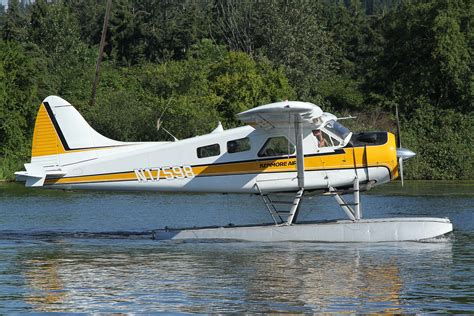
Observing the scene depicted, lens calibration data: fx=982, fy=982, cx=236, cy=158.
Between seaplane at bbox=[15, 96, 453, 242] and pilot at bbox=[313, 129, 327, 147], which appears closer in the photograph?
seaplane at bbox=[15, 96, 453, 242]

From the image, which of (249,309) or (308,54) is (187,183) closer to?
(249,309)

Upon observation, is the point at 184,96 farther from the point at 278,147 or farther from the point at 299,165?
the point at 299,165

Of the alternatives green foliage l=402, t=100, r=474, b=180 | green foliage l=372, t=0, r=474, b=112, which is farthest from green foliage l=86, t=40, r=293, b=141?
green foliage l=402, t=100, r=474, b=180

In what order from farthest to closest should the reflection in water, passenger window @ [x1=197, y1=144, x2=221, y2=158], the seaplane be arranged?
passenger window @ [x1=197, y1=144, x2=221, y2=158]
the seaplane
the reflection in water

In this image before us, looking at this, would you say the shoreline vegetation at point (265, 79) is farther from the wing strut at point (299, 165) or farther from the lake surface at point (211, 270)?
the wing strut at point (299, 165)

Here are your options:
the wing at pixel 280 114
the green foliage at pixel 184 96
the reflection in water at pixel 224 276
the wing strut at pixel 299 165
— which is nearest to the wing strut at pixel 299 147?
the wing strut at pixel 299 165

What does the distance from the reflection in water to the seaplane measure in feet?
1.12

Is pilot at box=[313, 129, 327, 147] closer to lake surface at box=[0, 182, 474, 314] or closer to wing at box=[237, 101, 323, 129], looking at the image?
wing at box=[237, 101, 323, 129]

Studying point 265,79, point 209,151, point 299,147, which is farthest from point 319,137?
point 265,79

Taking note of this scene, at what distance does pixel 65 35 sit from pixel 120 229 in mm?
38029

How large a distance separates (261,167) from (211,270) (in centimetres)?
322

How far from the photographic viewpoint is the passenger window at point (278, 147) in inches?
641

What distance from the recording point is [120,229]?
19109 millimetres

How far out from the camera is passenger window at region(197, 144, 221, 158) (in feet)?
53.6
